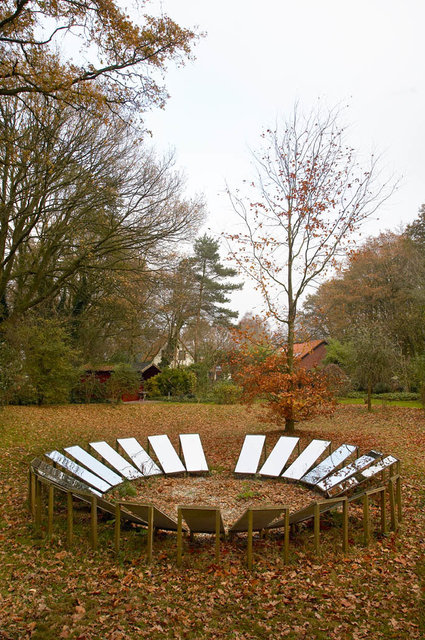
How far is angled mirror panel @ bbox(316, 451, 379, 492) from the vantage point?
6891mm

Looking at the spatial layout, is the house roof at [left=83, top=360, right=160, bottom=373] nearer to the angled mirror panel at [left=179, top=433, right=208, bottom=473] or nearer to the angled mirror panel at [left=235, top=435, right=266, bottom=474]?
the angled mirror panel at [left=179, top=433, right=208, bottom=473]

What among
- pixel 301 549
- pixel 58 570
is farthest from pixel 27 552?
pixel 301 549

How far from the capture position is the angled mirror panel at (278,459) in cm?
802

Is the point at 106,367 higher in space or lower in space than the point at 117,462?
higher

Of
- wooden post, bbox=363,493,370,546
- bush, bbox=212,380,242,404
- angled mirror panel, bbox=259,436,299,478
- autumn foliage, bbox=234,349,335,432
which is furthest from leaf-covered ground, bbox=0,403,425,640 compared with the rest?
bush, bbox=212,380,242,404

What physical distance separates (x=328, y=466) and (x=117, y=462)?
3.79 meters

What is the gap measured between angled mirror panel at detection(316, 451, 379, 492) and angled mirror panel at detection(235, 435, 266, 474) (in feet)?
4.57

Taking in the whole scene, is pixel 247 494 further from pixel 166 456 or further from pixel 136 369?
pixel 136 369

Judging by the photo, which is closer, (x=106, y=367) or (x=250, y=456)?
(x=250, y=456)

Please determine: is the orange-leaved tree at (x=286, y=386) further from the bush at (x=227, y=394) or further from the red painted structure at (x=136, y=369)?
the red painted structure at (x=136, y=369)

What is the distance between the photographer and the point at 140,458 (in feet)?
27.8

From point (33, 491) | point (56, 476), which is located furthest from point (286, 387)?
point (33, 491)

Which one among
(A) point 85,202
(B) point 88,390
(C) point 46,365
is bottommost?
(B) point 88,390

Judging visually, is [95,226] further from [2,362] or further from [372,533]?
[372,533]
